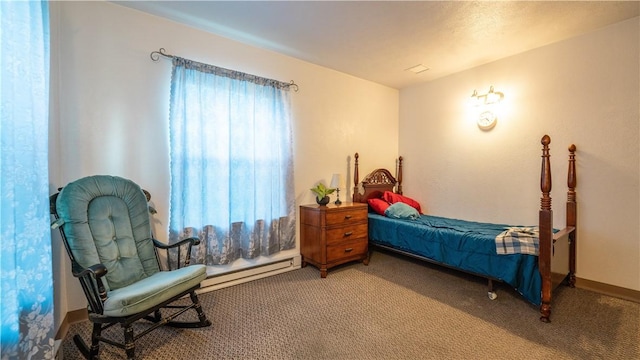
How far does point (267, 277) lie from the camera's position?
2.93m

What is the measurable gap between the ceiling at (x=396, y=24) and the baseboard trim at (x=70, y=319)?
8.19 feet

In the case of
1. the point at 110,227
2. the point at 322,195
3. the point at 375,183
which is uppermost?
the point at 375,183

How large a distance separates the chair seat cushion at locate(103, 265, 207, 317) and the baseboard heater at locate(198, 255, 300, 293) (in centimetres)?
70

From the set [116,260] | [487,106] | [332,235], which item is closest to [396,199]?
[332,235]

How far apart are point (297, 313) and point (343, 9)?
2.55 metres

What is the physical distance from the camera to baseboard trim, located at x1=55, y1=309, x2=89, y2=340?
1.87 meters

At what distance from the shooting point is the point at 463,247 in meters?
2.56

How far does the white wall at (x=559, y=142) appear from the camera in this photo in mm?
2396

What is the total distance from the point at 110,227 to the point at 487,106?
4072mm

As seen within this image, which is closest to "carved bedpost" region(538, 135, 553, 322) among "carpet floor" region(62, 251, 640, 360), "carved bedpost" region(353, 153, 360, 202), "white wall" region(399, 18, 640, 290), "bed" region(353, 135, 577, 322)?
"bed" region(353, 135, 577, 322)

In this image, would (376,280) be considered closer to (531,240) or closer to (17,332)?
(531,240)

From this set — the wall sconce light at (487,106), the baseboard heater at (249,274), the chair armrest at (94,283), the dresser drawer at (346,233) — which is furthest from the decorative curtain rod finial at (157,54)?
the wall sconce light at (487,106)

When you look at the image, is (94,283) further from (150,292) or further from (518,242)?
(518,242)

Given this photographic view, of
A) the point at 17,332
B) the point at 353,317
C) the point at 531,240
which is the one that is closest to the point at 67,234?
the point at 17,332
